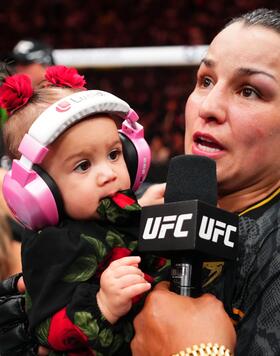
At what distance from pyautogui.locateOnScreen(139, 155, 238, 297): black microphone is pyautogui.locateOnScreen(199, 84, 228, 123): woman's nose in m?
0.25

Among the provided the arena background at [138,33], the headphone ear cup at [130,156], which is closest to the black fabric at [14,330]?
the headphone ear cup at [130,156]

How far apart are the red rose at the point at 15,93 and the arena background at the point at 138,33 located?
3.97m

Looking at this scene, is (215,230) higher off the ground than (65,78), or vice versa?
(65,78)

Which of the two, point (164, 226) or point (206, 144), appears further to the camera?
point (206, 144)

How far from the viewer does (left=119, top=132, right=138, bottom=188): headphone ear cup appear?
116 cm

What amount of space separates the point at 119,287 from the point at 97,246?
0.11 meters

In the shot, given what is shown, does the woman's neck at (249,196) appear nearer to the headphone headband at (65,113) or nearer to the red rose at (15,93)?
the headphone headband at (65,113)

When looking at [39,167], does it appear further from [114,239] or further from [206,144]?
[206,144]

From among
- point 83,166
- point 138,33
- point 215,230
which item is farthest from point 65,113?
point 138,33

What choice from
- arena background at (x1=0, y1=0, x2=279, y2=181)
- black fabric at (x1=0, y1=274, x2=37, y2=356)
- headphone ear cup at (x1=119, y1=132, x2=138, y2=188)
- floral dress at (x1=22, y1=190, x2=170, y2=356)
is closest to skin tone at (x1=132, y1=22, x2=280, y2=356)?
headphone ear cup at (x1=119, y1=132, x2=138, y2=188)

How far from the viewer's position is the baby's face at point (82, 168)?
3.42 feet

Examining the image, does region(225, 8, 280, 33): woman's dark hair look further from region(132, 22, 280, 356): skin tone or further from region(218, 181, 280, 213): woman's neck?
region(218, 181, 280, 213): woman's neck

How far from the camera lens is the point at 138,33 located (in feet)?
21.1

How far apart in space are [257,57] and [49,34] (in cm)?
567
